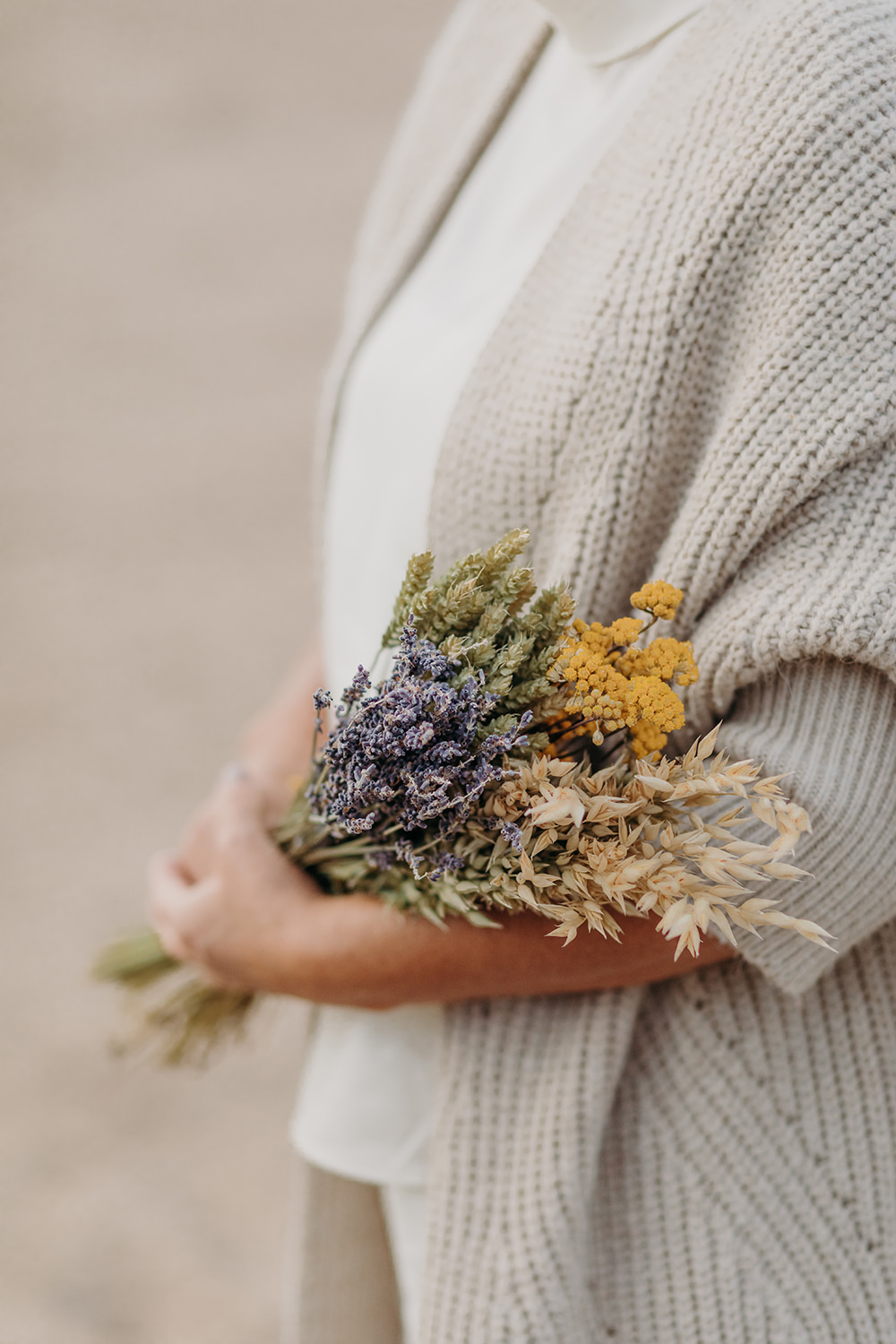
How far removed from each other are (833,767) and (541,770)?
19 cm

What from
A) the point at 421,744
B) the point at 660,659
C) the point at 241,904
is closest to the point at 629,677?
the point at 660,659

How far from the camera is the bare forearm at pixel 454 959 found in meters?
0.66

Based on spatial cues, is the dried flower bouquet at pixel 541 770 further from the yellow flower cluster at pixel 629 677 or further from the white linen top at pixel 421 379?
the white linen top at pixel 421 379

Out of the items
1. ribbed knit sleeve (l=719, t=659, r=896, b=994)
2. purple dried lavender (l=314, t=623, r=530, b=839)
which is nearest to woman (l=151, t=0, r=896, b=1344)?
ribbed knit sleeve (l=719, t=659, r=896, b=994)

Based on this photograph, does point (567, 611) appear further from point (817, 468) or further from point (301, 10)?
point (301, 10)

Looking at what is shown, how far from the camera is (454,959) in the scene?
0.69 metres

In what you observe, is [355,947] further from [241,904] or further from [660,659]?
[660,659]

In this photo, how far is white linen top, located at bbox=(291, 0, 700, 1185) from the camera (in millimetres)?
725

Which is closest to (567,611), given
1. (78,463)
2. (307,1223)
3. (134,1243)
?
(307,1223)

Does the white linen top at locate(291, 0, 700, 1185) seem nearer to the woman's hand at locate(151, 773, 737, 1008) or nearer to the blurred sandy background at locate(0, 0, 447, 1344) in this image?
the woman's hand at locate(151, 773, 737, 1008)

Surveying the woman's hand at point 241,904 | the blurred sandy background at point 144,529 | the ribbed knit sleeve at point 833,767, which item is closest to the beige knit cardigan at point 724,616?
the ribbed knit sleeve at point 833,767

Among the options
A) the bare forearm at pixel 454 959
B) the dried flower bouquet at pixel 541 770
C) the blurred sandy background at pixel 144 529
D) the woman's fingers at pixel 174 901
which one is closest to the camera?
the dried flower bouquet at pixel 541 770

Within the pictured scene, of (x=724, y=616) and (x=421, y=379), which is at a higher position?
(x=421, y=379)

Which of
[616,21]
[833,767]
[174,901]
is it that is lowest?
[174,901]
